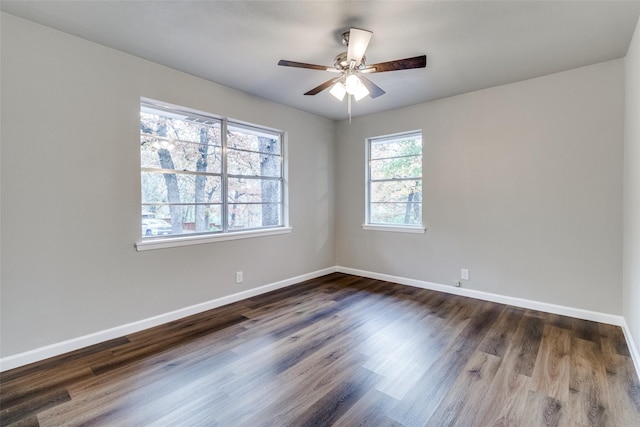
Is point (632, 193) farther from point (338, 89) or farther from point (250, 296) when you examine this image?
point (250, 296)

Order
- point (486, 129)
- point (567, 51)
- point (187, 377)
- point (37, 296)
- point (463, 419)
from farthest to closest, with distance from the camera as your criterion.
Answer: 1. point (486, 129)
2. point (567, 51)
3. point (37, 296)
4. point (187, 377)
5. point (463, 419)

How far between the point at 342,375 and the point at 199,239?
205 cm

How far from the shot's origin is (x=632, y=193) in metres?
2.38

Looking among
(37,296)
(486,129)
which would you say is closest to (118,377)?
(37,296)

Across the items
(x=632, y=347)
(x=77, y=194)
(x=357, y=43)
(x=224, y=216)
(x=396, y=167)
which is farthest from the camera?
(x=396, y=167)

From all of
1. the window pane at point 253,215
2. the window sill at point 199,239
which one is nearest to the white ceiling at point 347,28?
the window pane at point 253,215

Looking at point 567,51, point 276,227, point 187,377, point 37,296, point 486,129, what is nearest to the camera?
point 187,377

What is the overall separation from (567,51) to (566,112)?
671 mm

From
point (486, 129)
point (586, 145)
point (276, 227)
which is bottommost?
point (276, 227)

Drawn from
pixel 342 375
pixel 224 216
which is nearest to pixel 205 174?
pixel 224 216

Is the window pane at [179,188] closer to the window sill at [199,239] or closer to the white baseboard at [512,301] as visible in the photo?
the window sill at [199,239]

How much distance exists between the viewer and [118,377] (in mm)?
2090

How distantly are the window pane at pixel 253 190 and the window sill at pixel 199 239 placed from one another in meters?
0.42

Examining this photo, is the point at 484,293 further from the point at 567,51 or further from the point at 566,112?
the point at 567,51
